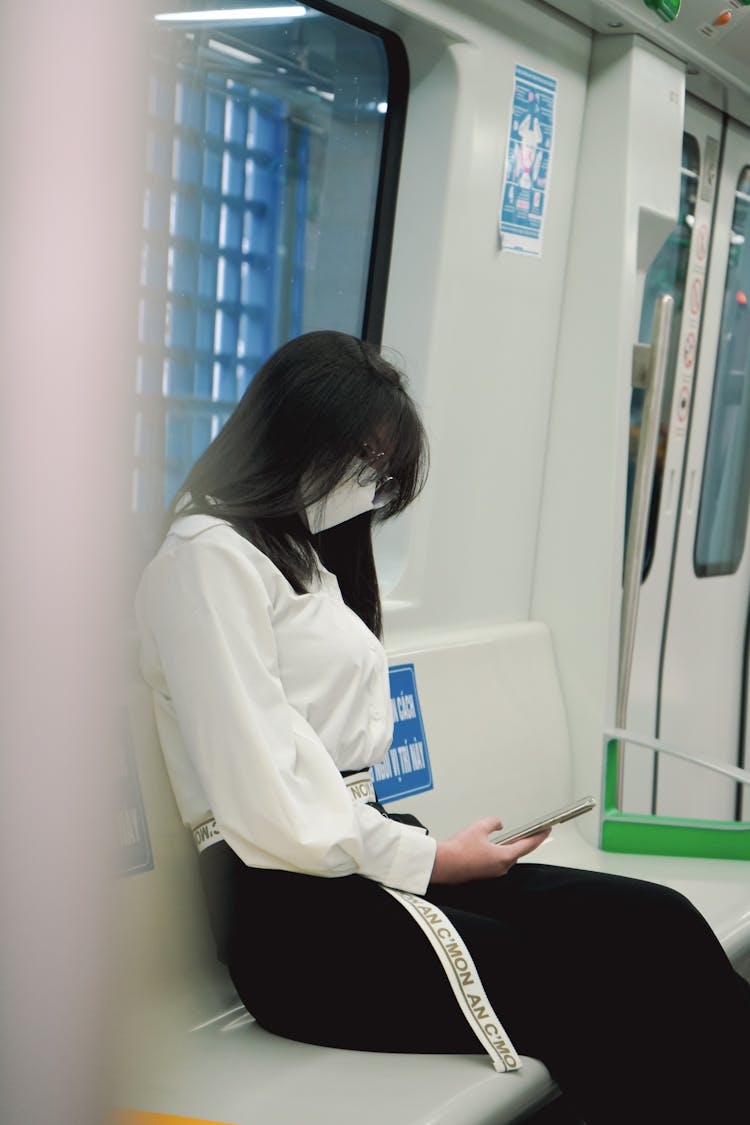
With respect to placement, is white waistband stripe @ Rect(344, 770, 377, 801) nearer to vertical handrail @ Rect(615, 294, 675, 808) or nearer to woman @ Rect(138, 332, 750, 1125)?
woman @ Rect(138, 332, 750, 1125)

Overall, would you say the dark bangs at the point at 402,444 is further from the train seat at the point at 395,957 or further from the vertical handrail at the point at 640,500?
the vertical handrail at the point at 640,500

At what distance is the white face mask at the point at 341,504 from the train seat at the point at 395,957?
0.40 metres

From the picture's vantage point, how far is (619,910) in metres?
1.98


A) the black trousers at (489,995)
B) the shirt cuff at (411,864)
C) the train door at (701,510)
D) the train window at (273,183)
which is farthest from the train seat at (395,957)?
the train door at (701,510)

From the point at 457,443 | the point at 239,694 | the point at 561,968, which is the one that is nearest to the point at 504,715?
the point at 457,443

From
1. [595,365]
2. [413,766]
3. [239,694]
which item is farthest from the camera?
[595,365]

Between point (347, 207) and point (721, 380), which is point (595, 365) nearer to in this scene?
point (347, 207)

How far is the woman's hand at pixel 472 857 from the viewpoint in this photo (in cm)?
192

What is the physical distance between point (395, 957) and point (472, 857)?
0.86 ft

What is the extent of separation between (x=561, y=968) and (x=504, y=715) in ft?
3.79

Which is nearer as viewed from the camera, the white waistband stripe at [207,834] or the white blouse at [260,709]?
the white blouse at [260,709]

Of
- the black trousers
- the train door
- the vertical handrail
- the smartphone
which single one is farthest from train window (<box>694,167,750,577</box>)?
the black trousers

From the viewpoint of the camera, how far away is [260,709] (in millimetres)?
1733

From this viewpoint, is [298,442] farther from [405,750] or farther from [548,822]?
[405,750]
